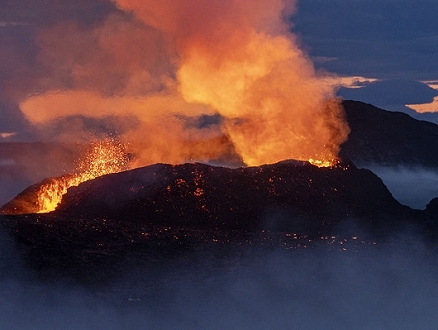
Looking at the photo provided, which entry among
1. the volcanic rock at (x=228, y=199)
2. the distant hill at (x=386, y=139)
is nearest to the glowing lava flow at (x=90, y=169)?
the volcanic rock at (x=228, y=199)

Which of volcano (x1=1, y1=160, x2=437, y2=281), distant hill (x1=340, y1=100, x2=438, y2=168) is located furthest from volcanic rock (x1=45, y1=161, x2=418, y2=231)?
distant hill (x1=340, y1=100, x2=438, y2=168)

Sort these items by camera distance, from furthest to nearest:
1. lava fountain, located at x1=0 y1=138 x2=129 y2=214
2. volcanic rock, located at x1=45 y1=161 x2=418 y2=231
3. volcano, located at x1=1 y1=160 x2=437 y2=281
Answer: lava fountain, located at x1=0 y1=138 x2=129 y2=214 → volcanic rock, located at x1=45 y1=161 x2=418 y2=231 → volcano, located at x1=1 y1=160 x2=437 y2=281

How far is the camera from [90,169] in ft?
216

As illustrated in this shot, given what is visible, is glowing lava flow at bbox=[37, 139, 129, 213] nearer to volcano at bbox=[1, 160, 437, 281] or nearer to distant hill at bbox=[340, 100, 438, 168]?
volcano at bbox=[1, 160, 437, 281]

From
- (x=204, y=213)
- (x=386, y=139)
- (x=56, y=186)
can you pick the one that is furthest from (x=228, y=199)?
(x=386, y=139)

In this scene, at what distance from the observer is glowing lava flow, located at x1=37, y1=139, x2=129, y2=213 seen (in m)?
51.6

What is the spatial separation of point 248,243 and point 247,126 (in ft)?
67.1

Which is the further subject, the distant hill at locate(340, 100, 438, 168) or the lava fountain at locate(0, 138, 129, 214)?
the distant hill at locate(340, 100, 438, 168)

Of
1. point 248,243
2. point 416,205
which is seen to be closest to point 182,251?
point 248,243

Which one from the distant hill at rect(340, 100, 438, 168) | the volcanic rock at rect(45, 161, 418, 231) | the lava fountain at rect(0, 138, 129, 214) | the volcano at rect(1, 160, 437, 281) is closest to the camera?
the volcano at rect(1, 160, 437, 281)

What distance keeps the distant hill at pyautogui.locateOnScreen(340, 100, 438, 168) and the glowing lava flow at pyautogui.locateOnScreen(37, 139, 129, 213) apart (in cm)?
1899

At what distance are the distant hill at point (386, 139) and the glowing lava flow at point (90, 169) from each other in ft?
62.3

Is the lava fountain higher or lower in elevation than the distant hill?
lower

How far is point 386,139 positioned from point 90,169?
2914cm
